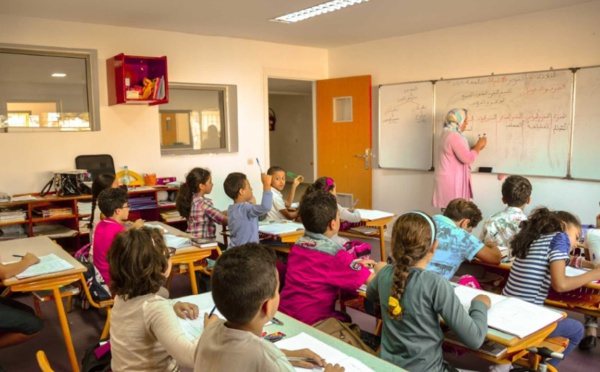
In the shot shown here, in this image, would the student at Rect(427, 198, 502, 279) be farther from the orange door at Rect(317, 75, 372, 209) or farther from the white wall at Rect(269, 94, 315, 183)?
the white wall at Rect(269, 94, 315, 183)

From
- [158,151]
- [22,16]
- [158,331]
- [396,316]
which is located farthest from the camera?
[158,151]

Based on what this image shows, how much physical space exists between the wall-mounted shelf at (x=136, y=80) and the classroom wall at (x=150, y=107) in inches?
6.1

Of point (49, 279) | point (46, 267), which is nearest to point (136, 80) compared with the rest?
point (46, 267)

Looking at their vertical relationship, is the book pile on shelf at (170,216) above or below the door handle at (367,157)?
below

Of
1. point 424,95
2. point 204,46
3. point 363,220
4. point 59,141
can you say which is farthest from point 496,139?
point 59,141

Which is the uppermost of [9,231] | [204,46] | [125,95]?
[204,46]

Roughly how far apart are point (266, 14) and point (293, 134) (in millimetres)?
6165

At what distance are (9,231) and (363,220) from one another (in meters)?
3.10

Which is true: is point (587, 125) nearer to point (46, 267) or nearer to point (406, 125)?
point (406, 125)

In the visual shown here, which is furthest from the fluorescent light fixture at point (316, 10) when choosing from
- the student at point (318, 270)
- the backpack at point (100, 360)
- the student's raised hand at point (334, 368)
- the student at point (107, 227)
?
Answer: the student's raised hand at point (334, 368)

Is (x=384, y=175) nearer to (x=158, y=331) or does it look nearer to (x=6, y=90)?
(x=6, y=90)

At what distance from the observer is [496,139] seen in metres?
5.24

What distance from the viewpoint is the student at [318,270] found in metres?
2.13

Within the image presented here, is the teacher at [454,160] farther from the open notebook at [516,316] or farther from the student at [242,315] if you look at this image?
the student at [242,315]
